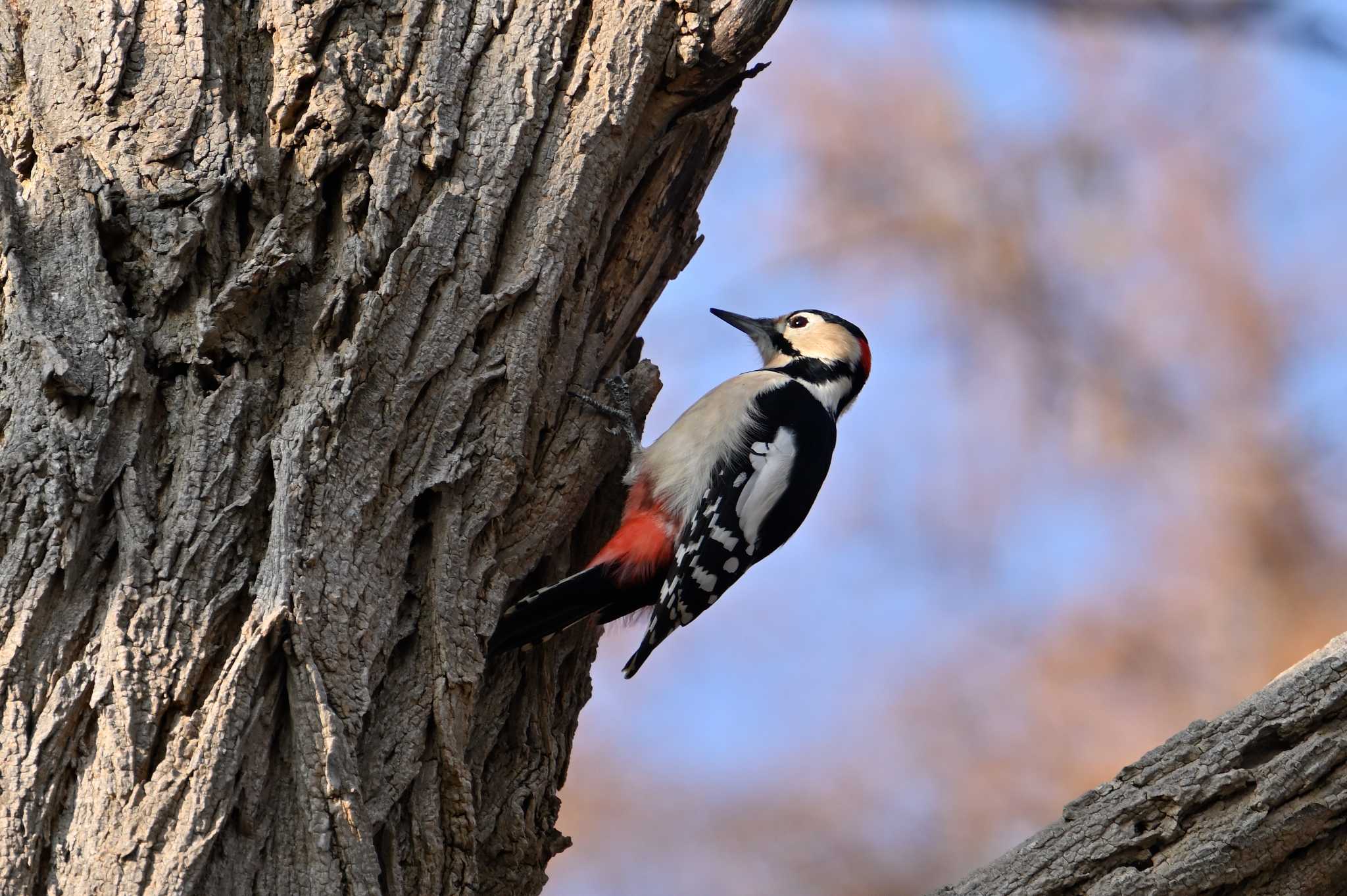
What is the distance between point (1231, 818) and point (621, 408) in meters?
1.52

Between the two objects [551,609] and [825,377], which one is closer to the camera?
[551,609]

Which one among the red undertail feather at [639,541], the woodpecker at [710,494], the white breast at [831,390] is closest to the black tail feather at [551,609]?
the woodpecker at [710,494]

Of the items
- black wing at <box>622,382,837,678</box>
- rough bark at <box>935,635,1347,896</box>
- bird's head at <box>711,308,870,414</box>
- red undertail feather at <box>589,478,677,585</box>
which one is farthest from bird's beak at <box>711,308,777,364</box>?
rough bark at <box>935,635,1347,896</box>

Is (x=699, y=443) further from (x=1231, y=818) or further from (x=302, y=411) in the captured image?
(x=1231, y=818)

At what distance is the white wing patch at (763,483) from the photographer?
3725 mm

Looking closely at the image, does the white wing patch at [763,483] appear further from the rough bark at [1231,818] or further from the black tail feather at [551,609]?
the rough bark at [1231,818]

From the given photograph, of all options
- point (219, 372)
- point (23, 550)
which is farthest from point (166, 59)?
point (23, 550)

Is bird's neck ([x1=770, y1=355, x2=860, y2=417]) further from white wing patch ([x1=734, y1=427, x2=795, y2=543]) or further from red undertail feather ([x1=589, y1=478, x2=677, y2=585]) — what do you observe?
red undertail feather ([x1=589, y1=478, x2=677, y2=585])

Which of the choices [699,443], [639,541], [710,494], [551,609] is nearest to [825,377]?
[699,443]

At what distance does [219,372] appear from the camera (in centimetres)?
231

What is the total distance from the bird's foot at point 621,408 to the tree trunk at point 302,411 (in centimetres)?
8

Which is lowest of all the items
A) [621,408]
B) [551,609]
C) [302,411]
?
[551,609]

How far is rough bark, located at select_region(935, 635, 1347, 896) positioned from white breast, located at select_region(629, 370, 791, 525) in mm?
1557

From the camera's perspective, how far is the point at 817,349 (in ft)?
14.9
